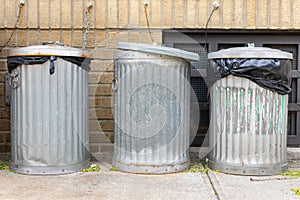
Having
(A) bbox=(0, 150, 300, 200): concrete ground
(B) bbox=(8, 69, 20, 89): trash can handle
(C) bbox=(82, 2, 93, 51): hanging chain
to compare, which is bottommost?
(A) bbox=(0, 150, 300, 200): concrete ground

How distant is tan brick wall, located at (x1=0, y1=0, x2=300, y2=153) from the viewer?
492 cm

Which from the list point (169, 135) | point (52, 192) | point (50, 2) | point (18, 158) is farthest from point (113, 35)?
point (52, 192)

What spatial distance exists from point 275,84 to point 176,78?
100 cm

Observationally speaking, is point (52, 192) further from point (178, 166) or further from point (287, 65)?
point (287, 65)

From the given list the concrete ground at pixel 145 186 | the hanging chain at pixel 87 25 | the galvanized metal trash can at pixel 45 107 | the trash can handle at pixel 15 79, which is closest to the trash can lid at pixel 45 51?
the galvanized metal trash can at pixel 45 107

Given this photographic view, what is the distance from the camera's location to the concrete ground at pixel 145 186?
346 centimetres

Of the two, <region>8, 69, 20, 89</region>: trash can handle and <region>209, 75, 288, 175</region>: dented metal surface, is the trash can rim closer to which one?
<region>8, 69, 20, 89</region>: trash can handle

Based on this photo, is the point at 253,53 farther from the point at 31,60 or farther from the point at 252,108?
the point at 31,60

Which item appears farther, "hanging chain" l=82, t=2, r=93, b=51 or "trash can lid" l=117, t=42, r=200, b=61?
"hanging chain" l=82, t=2, r=93, b=51

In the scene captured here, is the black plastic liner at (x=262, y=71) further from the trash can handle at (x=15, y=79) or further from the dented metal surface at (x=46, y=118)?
the trash can handle at (x=15, y=79)

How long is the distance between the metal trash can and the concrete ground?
7.5 inches

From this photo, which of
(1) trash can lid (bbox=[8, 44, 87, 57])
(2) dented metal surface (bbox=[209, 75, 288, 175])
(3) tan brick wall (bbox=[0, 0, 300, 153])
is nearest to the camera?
(1) trash can lid (bbox=[8, 44, 87, 57])

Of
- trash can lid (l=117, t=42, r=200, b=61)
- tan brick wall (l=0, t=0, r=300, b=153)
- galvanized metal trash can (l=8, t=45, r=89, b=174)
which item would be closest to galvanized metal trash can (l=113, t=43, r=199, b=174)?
trash can lid (l=117, t=42, r=200, b=61)

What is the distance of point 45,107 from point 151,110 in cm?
106
